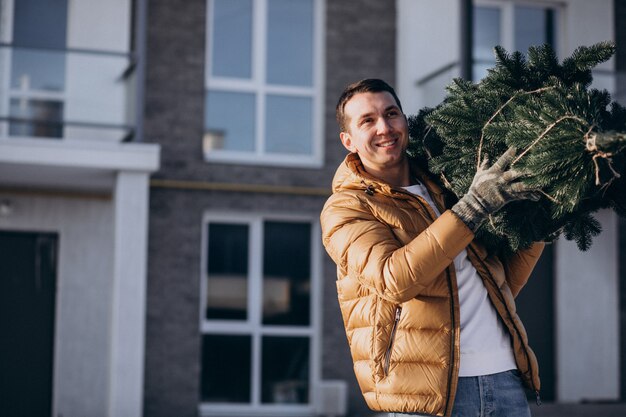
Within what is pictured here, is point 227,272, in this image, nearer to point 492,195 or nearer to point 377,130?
point 377,130

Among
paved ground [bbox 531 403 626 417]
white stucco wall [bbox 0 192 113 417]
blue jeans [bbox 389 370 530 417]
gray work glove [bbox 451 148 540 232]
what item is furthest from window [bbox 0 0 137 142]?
gray work glove [bbox 451 148 540 232]

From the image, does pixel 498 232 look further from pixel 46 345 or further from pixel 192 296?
pixel 46 345

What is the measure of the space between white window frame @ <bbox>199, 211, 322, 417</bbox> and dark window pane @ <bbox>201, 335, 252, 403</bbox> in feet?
0.22

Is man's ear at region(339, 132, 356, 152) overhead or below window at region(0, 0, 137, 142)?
below

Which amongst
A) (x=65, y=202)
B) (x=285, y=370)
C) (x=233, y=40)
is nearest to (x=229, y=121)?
(x=233, y=40)

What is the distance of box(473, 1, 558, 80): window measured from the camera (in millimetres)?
14133

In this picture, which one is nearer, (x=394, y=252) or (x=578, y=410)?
(x=394, y=252)

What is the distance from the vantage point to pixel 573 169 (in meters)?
3.11

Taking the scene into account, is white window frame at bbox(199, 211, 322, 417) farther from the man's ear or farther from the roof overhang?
the man's ear

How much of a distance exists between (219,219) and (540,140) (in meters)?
10.3

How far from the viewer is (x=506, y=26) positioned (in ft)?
46.4

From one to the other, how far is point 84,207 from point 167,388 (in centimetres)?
252

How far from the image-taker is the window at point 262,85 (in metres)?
13.4

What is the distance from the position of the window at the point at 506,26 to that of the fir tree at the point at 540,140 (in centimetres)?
1069
